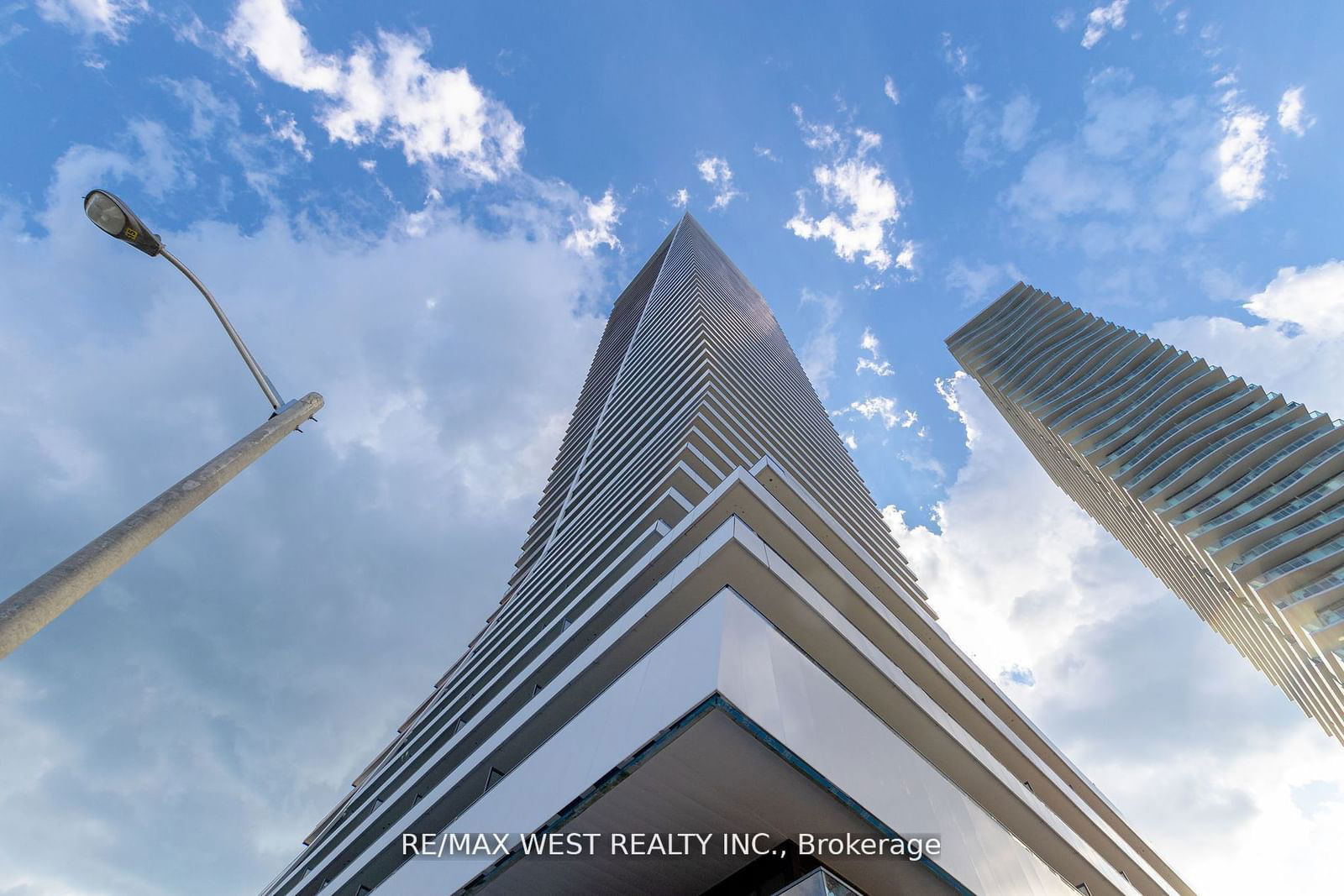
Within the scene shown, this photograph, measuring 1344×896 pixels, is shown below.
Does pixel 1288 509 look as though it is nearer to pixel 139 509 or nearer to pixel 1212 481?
pixel 1212 481

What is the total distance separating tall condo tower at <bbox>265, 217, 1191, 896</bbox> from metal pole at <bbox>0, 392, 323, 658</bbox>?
4.73 m

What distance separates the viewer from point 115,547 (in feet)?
15.4

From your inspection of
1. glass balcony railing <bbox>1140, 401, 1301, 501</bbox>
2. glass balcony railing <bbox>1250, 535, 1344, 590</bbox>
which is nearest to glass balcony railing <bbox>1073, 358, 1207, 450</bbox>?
glass balcony railing <bbox>1140, 401, 1301, 501</bbox>

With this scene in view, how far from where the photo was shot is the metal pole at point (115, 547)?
4.01 metres

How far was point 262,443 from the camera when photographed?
6.21 meters

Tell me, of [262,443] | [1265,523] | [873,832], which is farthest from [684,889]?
[1265,523]

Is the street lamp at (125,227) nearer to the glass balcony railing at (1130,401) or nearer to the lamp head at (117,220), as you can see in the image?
the lamp head at (117,220)

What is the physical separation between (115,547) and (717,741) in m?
5.44

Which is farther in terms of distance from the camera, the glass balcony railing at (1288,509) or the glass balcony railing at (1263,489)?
the glass balcony railing at (1263,489)

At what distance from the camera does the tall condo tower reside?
702cm

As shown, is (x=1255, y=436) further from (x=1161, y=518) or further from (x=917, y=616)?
(x=917, y=616)

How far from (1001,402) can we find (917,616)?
210 ft

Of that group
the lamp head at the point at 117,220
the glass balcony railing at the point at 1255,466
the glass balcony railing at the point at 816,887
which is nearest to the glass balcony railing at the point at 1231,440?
the glass balcony railing at the point at 1255,466

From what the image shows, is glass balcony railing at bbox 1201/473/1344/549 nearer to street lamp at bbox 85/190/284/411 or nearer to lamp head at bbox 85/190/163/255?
street lamp at bbox 85/190/284/411
